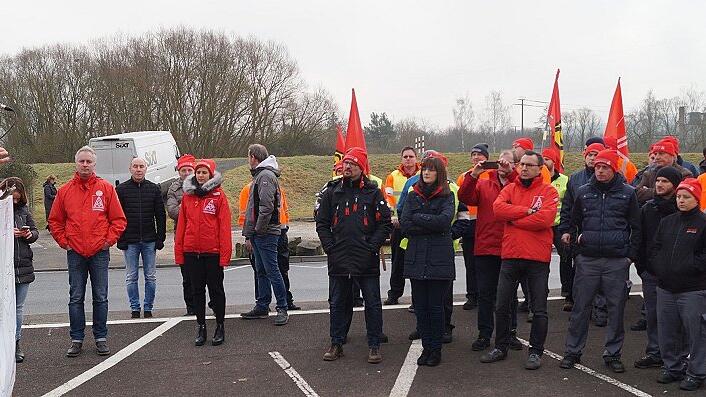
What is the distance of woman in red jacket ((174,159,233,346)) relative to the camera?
24.1ft

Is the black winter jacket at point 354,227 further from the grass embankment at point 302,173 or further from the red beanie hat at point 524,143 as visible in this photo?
the grass embankment at point 302,173

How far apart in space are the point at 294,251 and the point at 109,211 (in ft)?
36.6

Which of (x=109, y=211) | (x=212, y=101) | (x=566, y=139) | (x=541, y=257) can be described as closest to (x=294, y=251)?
(x=109, y=211)

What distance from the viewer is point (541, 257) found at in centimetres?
638

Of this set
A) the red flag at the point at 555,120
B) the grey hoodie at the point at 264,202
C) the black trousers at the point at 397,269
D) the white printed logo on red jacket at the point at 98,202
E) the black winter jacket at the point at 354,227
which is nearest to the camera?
the black winter jacket at the point at 354,227

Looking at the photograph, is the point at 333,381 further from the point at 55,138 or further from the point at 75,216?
the point at 55,138

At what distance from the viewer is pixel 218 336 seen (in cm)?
748

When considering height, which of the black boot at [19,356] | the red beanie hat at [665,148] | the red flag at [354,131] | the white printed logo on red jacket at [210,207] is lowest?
the black boot at [19,356]

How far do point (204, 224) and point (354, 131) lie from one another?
3.12 metres

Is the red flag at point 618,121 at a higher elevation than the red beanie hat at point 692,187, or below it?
higher

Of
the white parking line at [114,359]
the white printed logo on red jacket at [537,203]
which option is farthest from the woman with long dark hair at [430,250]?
the white parking line at [114,359]

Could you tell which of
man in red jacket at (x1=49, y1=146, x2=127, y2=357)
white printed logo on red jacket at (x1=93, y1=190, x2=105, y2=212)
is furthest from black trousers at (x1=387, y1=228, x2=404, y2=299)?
white printed logo on red jacket at (x1=93, y1=190, x2=105, y2=212)

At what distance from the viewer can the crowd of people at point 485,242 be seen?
237 inches

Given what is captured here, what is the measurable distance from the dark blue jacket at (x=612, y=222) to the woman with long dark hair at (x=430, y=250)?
1216mm
